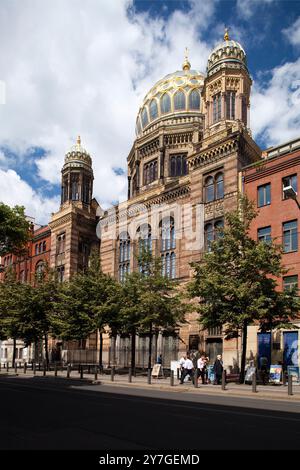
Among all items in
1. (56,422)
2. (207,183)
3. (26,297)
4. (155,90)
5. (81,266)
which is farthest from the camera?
(155,90)

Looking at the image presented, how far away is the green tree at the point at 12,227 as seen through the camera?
1471 inches

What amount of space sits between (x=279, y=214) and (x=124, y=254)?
2162cm

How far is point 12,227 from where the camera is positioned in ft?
123

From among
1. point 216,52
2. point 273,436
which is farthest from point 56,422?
point 216,52

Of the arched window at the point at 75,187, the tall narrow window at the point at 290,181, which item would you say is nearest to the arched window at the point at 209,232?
the tall narrow window at the point at 290,181

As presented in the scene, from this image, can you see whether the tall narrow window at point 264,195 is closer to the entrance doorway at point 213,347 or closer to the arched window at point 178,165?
the entrance doorway at point 213,347

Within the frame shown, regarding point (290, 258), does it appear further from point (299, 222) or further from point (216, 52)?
point (216, 52)

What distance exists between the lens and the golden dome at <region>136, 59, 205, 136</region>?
59.4 meters

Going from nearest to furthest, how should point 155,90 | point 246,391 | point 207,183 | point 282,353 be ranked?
point 246,391 → point 282,353 → point 207,183 → point 155,90

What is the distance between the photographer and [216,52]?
45.3 meters

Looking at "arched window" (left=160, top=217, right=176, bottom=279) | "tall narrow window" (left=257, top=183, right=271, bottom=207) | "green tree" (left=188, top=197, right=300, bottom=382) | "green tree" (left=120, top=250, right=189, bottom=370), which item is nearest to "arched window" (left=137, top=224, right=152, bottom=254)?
"arched window" (left=160, top=217, right=176, bottom=279)

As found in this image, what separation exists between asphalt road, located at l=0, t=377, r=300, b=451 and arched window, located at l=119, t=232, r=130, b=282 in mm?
34956

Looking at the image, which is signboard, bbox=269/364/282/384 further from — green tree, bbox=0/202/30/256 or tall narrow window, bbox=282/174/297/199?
green tree, bbox=0/202/30/256
